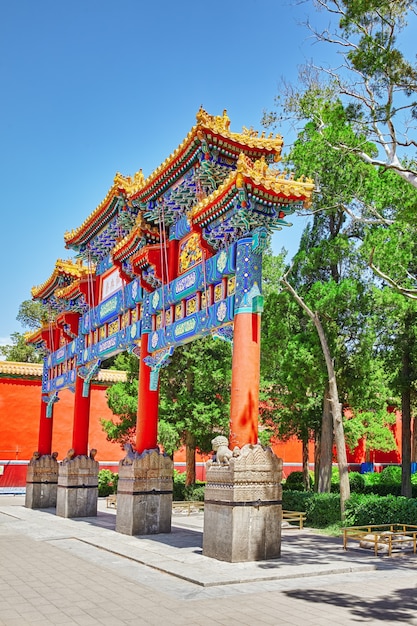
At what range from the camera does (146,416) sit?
564 inches

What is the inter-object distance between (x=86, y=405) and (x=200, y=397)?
4.23 m

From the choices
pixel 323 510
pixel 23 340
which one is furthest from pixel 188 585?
pixel 23 340

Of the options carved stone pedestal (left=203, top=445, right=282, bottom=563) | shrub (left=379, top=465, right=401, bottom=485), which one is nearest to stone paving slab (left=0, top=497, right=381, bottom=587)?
carved stone pedestal (left=203, top=445, right=282, bottom=563)

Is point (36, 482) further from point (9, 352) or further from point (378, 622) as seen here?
point (9, 352)

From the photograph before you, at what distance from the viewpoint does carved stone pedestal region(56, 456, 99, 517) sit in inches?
689

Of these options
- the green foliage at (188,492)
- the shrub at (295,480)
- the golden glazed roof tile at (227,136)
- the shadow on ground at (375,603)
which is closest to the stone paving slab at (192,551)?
the shadow on ground at (375,603)

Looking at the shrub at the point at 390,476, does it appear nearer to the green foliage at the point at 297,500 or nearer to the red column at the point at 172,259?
the green foliage at the point at 297,500

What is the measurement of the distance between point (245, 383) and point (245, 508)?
197 cm

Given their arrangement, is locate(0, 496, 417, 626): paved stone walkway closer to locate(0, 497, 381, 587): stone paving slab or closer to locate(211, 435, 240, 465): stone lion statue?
locate(0, 497, 381, 587): stone paving slab

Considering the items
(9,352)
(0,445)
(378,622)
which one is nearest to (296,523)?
(378,622)

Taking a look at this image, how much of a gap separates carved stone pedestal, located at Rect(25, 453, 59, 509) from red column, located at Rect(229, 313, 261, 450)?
12293mm

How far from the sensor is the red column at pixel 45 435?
22.1 metres

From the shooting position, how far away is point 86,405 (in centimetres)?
1909

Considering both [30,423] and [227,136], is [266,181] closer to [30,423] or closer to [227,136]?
[227,136]
